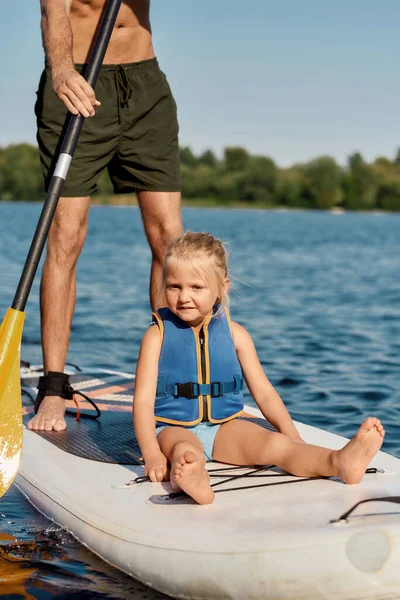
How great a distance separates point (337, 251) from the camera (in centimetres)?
3123

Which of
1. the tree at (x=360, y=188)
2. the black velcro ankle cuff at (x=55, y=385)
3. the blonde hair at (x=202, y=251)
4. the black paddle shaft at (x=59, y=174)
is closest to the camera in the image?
the blonde hair at (x=202, y=251)

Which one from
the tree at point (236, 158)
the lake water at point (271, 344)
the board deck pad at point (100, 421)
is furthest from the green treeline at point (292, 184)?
the board deck pad at point (100, 421)

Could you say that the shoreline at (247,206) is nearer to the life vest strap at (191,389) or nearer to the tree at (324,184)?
the tree at (324,184)

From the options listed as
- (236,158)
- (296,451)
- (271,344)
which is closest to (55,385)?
(296,451)

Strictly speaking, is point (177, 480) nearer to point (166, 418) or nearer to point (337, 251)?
point (166, 418)

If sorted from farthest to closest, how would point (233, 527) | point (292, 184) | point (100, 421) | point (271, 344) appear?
point (292, 184) → point (271, 344) → point (100, 421) → point (233, 527)

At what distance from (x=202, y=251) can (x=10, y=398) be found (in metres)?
1.10

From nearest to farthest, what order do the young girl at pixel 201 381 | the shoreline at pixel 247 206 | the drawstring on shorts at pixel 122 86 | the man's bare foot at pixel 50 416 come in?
the young girl at pixel 201 381
the man's bare foot at pixel 50 416
the drawstring on shorts at pixel 122 86
the shoreline at pixel 247 206

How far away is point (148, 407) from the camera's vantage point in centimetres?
377

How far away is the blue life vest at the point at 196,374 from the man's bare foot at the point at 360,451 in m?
0.62

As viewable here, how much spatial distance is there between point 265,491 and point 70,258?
188 cm

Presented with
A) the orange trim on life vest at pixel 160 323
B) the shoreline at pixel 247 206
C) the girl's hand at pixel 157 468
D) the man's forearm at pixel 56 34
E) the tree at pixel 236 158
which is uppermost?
the tree at pixel 236 158

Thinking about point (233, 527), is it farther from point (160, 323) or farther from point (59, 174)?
point (59, 174)

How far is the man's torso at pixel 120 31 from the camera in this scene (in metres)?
4.84
